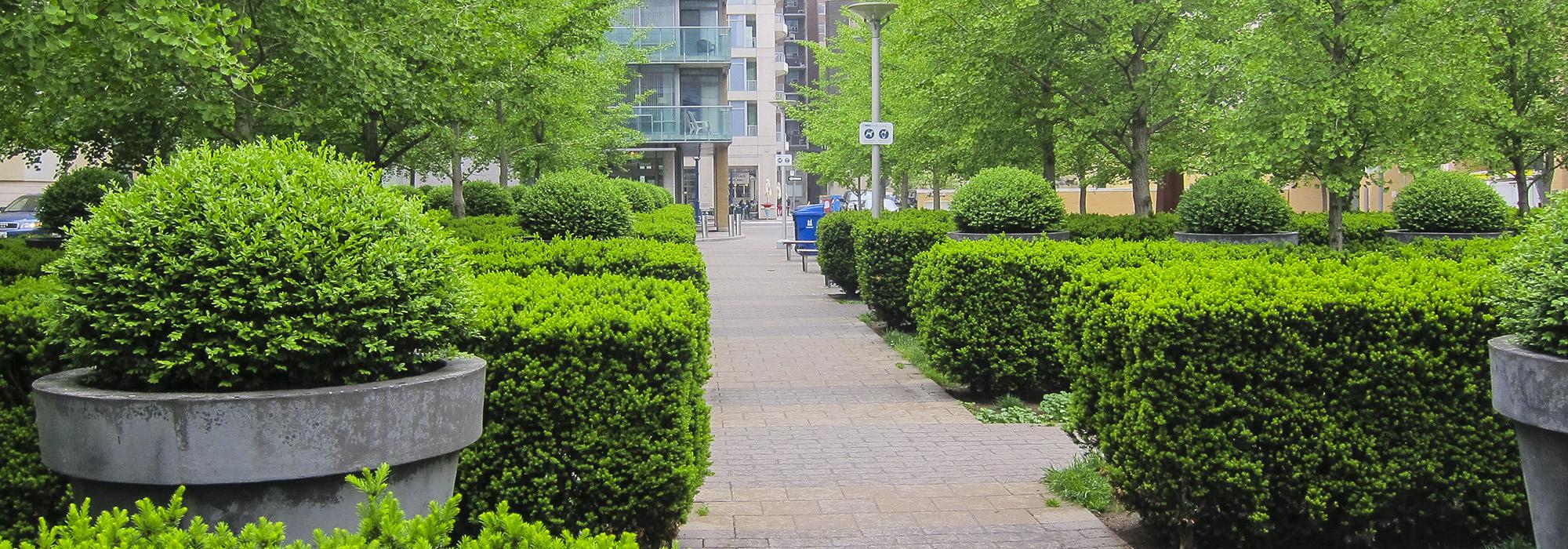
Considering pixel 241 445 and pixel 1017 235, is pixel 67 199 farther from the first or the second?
pixel 241 445

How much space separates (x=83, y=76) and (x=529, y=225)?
3.79 meters

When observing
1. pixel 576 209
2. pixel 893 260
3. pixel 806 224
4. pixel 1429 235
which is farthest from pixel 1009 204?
pixel 806 224

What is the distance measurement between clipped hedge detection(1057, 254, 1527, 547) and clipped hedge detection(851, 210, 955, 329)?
854 cm

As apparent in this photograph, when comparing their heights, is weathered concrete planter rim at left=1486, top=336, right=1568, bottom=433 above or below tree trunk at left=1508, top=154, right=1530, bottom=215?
below

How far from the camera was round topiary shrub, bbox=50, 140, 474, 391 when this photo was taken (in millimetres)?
3543

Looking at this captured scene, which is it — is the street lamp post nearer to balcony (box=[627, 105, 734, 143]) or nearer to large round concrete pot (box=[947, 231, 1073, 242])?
large round concrete pot (box=[947, 231, 1073, 242])

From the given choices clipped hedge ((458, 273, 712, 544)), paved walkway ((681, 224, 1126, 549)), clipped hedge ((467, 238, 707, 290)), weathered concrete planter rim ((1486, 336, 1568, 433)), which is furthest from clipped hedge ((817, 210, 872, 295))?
weathered concrete planter rim ((1486, 336, 1568, 433))

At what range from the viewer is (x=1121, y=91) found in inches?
659

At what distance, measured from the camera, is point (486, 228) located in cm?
1296

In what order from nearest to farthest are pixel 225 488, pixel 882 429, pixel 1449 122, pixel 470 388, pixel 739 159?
pixel 225 488
pixel 470 388
pixel 882 429
pixel 1449 122
pixel 739 159

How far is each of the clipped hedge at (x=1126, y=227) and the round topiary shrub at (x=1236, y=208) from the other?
1.35 ft

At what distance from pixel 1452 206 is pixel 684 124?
128 feet

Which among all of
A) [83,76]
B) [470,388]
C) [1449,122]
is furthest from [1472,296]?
[83,76]

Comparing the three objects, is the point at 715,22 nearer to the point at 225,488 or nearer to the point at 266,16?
the point at 266,16
